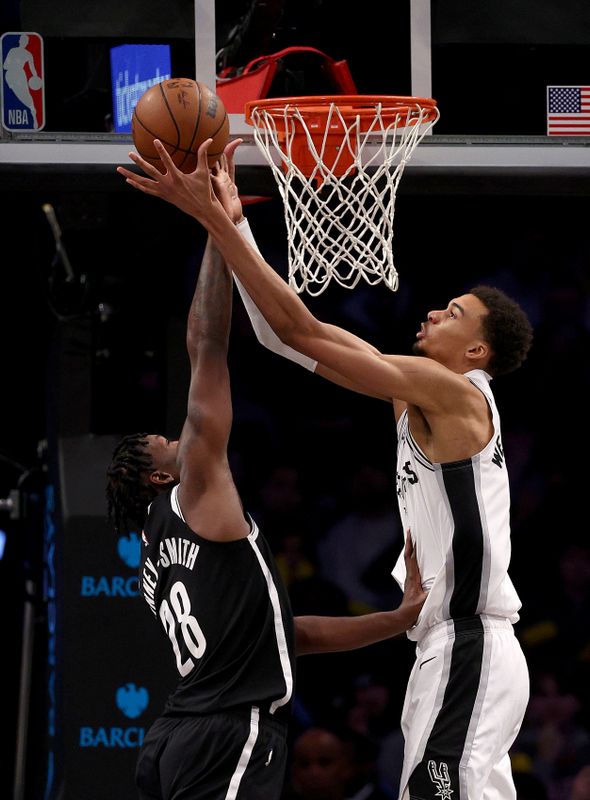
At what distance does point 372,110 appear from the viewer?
4.48m

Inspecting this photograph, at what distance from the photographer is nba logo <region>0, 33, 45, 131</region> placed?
4863 millimetres

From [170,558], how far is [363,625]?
757 millimetres

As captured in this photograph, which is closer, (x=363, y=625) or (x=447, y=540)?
(x=447, y=540)

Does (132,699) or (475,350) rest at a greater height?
(475,350)

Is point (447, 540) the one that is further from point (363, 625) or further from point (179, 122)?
point (179, 122)

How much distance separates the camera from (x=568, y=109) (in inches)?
201

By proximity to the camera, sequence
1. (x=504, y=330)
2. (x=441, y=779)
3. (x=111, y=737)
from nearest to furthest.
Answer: (x=441, y=779) < (x=504, y=330) < (x=111, y=737)

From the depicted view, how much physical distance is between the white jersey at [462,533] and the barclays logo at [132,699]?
2504 millimetres

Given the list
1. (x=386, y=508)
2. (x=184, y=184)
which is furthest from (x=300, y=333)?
(x=386, y=508)

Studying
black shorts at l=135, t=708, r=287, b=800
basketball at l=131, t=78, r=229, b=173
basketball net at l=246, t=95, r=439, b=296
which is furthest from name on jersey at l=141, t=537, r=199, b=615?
basketball net at l=246, t=95, r=439, b=296

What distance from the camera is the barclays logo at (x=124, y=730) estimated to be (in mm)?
5930

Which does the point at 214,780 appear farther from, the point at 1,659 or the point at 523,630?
the point at 1,659

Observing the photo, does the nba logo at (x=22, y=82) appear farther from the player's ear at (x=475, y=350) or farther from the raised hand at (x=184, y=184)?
the player's ear at (x=475, y=350)

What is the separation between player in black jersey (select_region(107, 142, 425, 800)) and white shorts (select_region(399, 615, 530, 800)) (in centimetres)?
45
